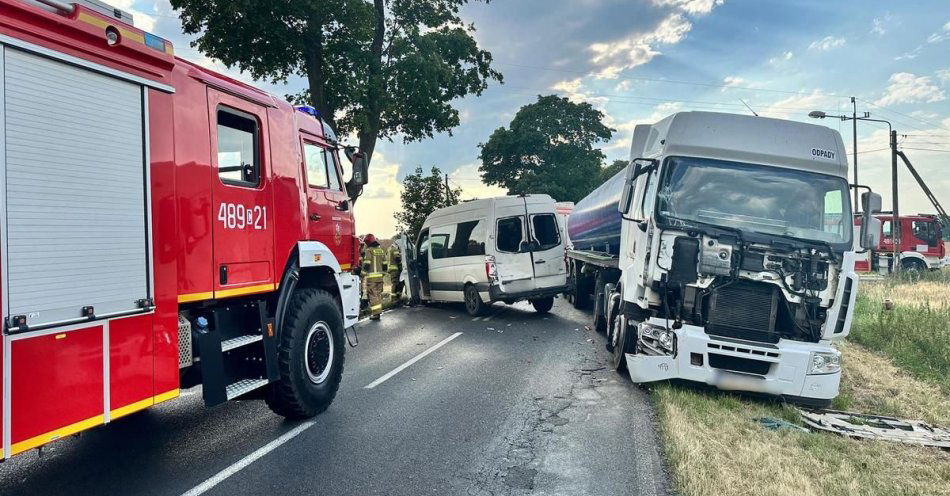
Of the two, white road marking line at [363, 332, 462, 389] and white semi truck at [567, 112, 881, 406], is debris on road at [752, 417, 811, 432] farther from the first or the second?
white road marking line at [363, 332, 462, 389]

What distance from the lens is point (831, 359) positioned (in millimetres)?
5801

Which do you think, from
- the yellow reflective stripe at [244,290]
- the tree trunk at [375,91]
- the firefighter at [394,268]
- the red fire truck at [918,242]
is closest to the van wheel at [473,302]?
the firefighter at [394,268]

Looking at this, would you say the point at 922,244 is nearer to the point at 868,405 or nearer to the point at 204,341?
the point at 868,405

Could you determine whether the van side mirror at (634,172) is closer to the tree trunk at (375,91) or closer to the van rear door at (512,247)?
the van rear door at (512,247)

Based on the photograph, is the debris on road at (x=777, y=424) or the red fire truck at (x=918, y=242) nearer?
the debris on road at (x=777, y=424)

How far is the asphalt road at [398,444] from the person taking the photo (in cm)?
404

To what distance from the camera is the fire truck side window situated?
4.66m

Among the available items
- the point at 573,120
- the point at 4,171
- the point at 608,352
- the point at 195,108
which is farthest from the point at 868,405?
the point at 573,120

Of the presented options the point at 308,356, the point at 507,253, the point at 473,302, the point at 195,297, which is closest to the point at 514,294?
the point at 507,253

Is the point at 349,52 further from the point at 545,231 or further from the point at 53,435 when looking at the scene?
the point at 53,435

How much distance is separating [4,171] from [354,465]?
2887 millimetres

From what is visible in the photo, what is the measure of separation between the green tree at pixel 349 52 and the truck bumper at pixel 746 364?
10767 mm

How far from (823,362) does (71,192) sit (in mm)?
6442

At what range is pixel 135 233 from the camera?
3.68 m
